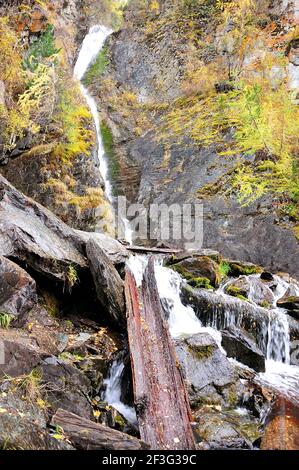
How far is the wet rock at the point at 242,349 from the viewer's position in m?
8.00

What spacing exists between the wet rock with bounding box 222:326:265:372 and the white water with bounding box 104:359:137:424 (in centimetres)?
296

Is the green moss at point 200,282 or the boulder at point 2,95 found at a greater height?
the boulder at point 2,95

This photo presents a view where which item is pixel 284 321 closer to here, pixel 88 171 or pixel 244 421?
pixel 244 421

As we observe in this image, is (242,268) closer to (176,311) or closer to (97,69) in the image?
(176,311)

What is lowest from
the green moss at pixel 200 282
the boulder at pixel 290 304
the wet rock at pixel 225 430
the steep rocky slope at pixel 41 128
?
the wet rock at pixel 225 430

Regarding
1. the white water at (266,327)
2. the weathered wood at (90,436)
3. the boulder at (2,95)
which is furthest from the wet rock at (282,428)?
the boulder at (2,95)

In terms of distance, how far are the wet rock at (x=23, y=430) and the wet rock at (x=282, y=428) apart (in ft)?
9.73

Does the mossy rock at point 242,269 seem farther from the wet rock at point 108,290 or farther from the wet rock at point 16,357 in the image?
the wet rock at point 16,357

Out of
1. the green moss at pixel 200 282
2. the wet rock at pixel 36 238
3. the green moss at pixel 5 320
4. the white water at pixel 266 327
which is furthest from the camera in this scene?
the green moss at pixel 200 282

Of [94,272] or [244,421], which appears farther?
[94,272]

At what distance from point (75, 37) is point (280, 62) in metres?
13.7

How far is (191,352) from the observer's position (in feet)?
23.5

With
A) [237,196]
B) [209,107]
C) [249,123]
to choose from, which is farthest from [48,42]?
[209,107]

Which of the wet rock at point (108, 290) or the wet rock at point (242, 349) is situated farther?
the wet rock at point (242, 349)
